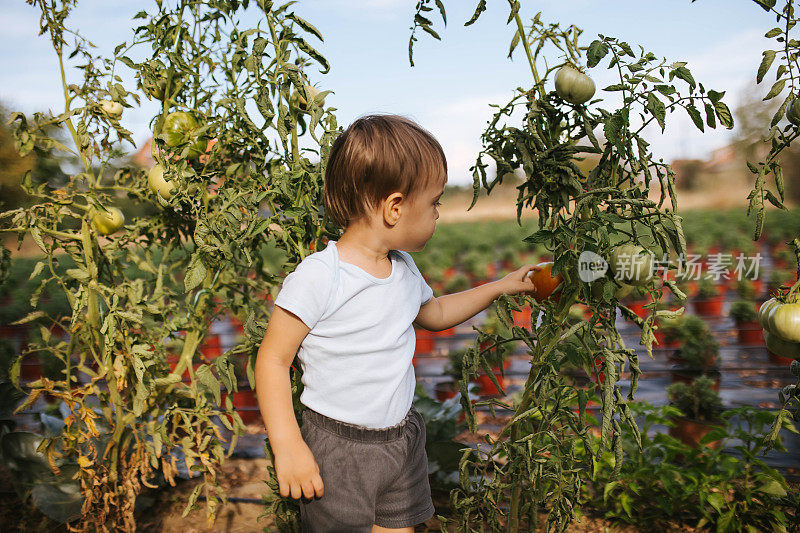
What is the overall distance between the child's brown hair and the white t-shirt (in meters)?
Result: 0.11

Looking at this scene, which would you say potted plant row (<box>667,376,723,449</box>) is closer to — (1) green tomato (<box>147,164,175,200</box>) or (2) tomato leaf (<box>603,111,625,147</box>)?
(2) tomato leaf (<box>603,111,625,147</box>)

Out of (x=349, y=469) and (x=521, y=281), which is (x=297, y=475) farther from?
(x=521, y=281)

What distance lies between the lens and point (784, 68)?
103 centimetres

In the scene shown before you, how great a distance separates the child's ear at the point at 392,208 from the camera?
3.26 ft

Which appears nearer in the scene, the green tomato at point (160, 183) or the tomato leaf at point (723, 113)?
the tomato leaf at point (723, 113)

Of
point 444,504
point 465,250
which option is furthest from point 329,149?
point 465,250

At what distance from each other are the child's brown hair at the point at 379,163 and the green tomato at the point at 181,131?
1.28ft

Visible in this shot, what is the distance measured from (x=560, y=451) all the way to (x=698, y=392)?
1413mm

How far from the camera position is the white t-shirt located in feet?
3.23

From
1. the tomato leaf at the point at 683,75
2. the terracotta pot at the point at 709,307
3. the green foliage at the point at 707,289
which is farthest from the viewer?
the green foliage at the point at 707,289

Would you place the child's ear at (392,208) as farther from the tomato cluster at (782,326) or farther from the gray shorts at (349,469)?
the tomato cluster at (782,326)

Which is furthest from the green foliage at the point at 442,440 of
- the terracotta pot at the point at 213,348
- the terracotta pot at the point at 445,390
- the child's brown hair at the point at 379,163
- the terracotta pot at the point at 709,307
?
the terracotta pot at the point at 709,307

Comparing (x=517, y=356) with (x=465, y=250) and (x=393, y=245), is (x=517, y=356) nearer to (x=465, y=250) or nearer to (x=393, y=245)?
(x=393, y=245)

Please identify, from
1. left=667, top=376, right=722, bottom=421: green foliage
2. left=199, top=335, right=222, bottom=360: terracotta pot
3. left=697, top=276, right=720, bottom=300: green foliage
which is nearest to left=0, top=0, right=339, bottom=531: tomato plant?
left=199, top=335, right=222, bottom=360: terracotta pot
